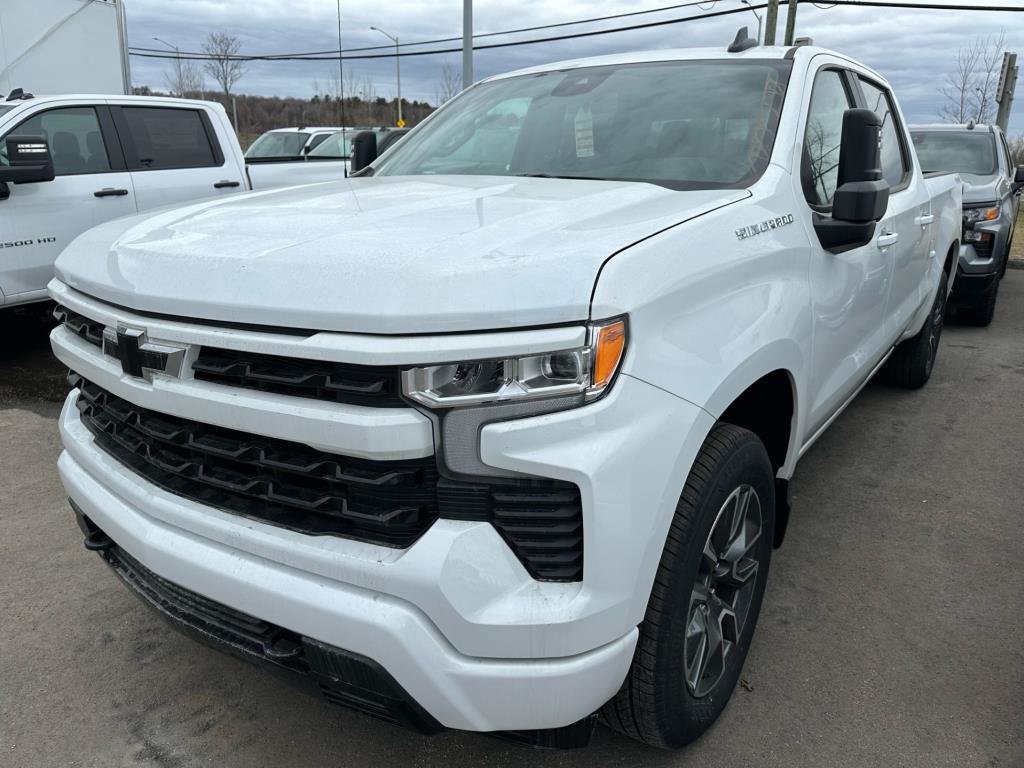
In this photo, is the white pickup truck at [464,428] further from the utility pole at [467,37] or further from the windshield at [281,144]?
the windshield at [281,144]

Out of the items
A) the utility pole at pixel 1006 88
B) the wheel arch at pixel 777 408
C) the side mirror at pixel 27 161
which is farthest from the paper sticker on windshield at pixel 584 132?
the utility pole at pixel 1006 88

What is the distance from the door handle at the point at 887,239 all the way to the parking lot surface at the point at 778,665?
1.21 meters

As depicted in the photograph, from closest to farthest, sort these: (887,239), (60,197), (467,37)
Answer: (887,239) < (60,197) < (467,37)

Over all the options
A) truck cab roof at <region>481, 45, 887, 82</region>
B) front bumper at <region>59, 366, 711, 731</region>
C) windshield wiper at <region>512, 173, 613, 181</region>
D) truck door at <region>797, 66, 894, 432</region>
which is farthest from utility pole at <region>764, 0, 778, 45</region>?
front bumper at <region>59, 366, 711, 731</region>

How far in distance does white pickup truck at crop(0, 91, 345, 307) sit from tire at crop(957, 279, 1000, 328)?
254 inches

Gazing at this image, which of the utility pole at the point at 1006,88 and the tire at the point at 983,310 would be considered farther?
the utility pole at the point at 1006,88

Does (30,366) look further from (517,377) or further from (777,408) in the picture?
(517,377)

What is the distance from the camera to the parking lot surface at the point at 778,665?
7.60 ft

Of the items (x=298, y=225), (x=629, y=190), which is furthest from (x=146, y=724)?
(x=629, y=190)

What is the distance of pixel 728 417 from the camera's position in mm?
2369

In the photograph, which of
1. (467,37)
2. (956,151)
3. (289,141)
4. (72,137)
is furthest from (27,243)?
(289,141)

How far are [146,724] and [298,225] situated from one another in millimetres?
1524

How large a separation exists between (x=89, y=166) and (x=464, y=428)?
580cm

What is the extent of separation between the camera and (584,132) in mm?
3076
